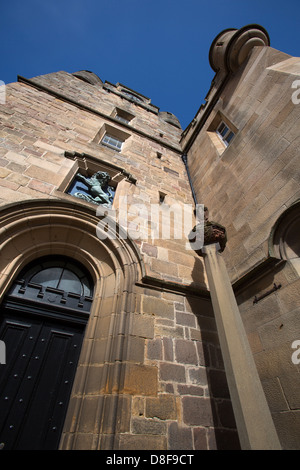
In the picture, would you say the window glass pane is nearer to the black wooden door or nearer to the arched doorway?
the arched doorway

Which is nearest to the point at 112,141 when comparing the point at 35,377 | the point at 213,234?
the point at 213,234

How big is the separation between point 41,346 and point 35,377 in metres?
0.32

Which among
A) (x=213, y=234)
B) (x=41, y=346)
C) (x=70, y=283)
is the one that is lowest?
(x=41, y=346)

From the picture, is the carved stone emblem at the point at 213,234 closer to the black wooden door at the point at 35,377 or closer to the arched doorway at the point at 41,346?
the arched doorway at the point at 41,346

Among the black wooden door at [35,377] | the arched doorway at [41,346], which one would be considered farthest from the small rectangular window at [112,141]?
the black wooden door at [35,377]

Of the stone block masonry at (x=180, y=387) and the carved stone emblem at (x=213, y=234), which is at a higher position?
the carved stone emblem at (x=213, y=234)

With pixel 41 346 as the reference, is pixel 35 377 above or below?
below

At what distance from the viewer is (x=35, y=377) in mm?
2359

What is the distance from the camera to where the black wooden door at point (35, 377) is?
2.08m

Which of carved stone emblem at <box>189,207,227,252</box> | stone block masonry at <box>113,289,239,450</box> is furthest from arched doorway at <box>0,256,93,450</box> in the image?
carved stone emblem at <box>189,207,227,252</box>

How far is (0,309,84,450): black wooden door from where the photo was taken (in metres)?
2.08

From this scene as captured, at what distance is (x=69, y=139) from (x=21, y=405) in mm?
4956

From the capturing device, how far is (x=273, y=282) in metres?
2.75

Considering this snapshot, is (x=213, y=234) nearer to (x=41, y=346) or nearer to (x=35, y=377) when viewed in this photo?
(x=41, y=346)
